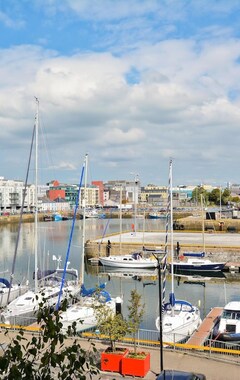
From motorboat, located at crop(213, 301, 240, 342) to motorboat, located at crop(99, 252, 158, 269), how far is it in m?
24.3

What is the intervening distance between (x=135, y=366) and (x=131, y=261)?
35.0m

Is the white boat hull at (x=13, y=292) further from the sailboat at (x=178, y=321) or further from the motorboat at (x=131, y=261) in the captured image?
the motorboat at (x=131, y=261)

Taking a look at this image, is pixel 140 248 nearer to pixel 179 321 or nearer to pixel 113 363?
pixel 179 321

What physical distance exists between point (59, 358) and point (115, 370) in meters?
11.4

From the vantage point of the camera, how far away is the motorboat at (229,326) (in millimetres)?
23109

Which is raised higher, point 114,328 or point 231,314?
point 114,328

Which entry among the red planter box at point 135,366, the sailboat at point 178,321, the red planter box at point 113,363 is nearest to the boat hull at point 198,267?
the sailboat at point 178,321

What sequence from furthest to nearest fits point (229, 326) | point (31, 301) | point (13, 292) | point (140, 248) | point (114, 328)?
point (140, 248) → point (13, 292) → point (31, 301) → point (229, 326) → point (114, 328)

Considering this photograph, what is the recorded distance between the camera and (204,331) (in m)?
24.6

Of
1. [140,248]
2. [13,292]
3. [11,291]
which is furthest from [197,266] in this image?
[11,291]

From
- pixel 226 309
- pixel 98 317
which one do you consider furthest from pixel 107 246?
pixel 98 317

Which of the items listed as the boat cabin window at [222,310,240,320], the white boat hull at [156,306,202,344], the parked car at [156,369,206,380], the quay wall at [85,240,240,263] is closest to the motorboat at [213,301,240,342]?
the boat cabin window at [222,310,240,320]

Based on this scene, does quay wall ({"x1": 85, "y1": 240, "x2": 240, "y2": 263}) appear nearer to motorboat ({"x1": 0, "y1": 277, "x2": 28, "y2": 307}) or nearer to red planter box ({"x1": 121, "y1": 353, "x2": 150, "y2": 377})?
motorboat ({"x1": 0, "y1": 277, "x2": 28, "y2": 307})

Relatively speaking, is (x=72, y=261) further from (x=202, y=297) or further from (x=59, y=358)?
(x=59, y=358)
